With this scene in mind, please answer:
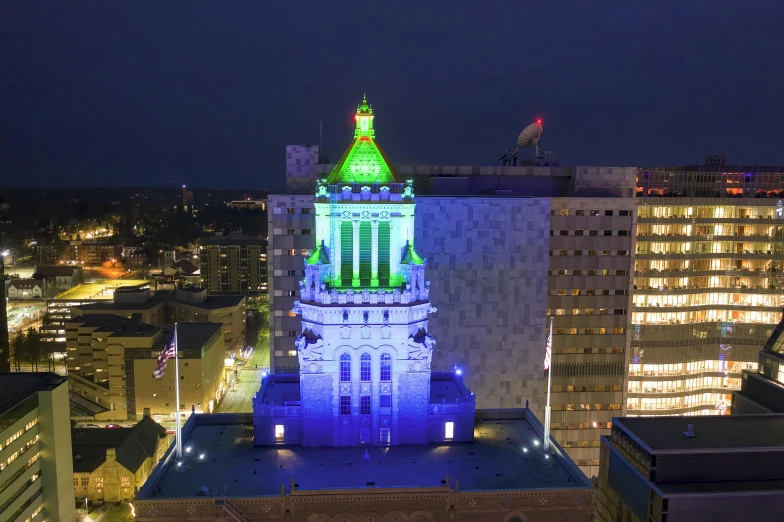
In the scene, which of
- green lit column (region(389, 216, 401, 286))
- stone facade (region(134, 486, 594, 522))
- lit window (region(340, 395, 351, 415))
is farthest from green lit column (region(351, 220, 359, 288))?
stone facade (region(134, 486, 594, 522))

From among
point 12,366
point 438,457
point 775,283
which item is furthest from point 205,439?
point 12,366

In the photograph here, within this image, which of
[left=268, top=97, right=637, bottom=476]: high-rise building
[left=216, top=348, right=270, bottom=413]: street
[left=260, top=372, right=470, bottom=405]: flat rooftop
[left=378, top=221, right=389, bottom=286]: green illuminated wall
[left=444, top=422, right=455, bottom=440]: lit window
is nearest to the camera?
[left=378, top=221, right=389, bottom=286]: green illuminated wall

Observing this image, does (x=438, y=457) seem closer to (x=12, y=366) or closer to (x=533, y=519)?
(x=533, y=519)

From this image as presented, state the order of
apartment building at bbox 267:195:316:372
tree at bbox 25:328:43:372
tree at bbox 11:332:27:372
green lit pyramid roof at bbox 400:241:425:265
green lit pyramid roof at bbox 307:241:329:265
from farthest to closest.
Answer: tree at bbox 25:328:43:372 < tree at bbox 11:332:27:372 < apartment building at bbox 267:195:316:372 < green lit pyramid roof at bbox 400:241:425:265 < green lit pyramid roof at bbox 307:241:329:265

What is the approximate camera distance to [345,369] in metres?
51.3

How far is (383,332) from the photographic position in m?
50.7

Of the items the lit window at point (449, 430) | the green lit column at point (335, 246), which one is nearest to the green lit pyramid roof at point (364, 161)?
the green lit column at point (335, 246)

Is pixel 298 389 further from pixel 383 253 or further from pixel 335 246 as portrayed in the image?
pixel 383 253

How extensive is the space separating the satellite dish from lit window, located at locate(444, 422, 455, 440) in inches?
2436

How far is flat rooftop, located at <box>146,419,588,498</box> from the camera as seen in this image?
45.2m

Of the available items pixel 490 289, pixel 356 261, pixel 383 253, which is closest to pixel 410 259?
pixel 383 253

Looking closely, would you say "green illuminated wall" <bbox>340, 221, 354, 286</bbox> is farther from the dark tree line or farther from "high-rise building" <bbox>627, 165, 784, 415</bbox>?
the dark tree line

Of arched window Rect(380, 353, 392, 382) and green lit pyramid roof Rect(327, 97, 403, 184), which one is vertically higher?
green lit pyramid roof Rect(327, 97, 403, 184)

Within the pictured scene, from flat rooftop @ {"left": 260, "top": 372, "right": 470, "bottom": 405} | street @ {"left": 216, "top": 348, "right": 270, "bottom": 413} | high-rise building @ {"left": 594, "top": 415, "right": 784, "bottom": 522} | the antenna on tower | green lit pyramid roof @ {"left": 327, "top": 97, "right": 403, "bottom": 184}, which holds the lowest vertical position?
street @ {"left": 216, "top": 348, "right": 270, "bottom": 413}
